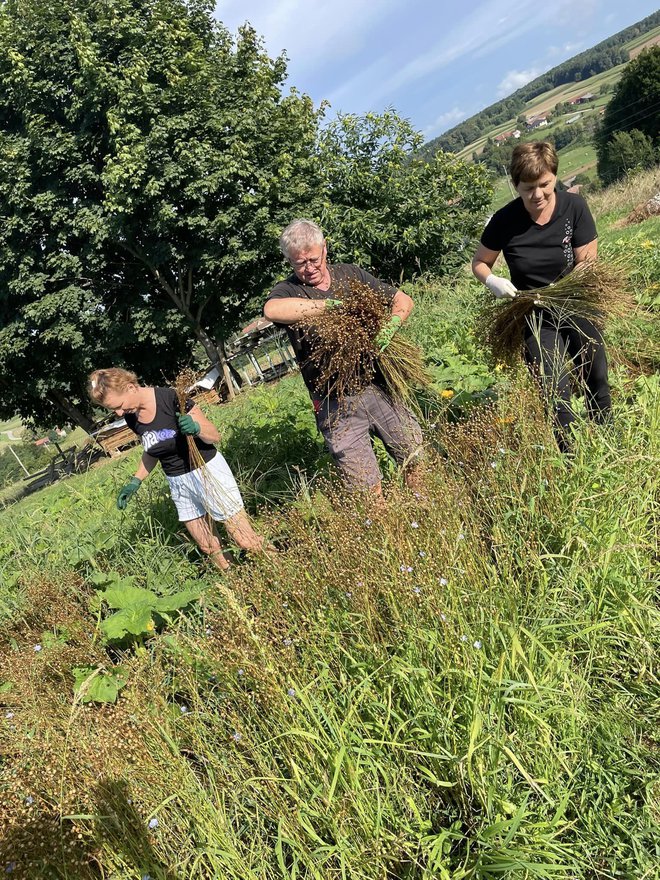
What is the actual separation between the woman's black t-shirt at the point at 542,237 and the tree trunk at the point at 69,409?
67.2ft

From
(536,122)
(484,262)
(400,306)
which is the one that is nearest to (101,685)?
(400,306)

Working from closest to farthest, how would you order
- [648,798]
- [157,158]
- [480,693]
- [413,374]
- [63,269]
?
[648,798]
[480,693]
[413,374]
[157,158]
[63,269]

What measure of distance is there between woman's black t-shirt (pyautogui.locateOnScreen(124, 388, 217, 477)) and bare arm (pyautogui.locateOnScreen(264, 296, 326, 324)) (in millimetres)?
874

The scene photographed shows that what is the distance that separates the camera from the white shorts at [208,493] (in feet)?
10.5

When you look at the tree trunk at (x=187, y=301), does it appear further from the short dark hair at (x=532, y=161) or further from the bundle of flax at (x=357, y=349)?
the short dark hair at (x=532, y=161)

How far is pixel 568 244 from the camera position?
2.91 meters

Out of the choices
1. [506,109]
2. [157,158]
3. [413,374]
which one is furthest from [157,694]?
[506,109]

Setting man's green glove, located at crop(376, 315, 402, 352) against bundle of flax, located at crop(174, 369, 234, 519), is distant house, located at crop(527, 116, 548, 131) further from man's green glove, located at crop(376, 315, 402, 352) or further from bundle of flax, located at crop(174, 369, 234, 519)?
bundle of flax, located at crop(174, 369, 234, 519)

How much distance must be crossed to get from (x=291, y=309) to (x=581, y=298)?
1.49 m

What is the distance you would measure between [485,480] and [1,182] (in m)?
16.0

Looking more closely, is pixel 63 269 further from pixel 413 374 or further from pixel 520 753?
pixel 520 753

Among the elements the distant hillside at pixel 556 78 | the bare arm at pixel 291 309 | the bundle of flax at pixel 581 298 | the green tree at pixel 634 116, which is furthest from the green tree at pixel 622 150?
the distant hillside at pixel 556 78

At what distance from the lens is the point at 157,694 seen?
183cm

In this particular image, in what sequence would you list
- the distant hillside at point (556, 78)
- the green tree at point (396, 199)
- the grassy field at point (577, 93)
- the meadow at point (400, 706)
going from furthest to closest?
the distant hillside at point (556, 78)
the grassy field at point (577, 93)
the green tree at point (396, 199)
the meadow at point (400, 706)
